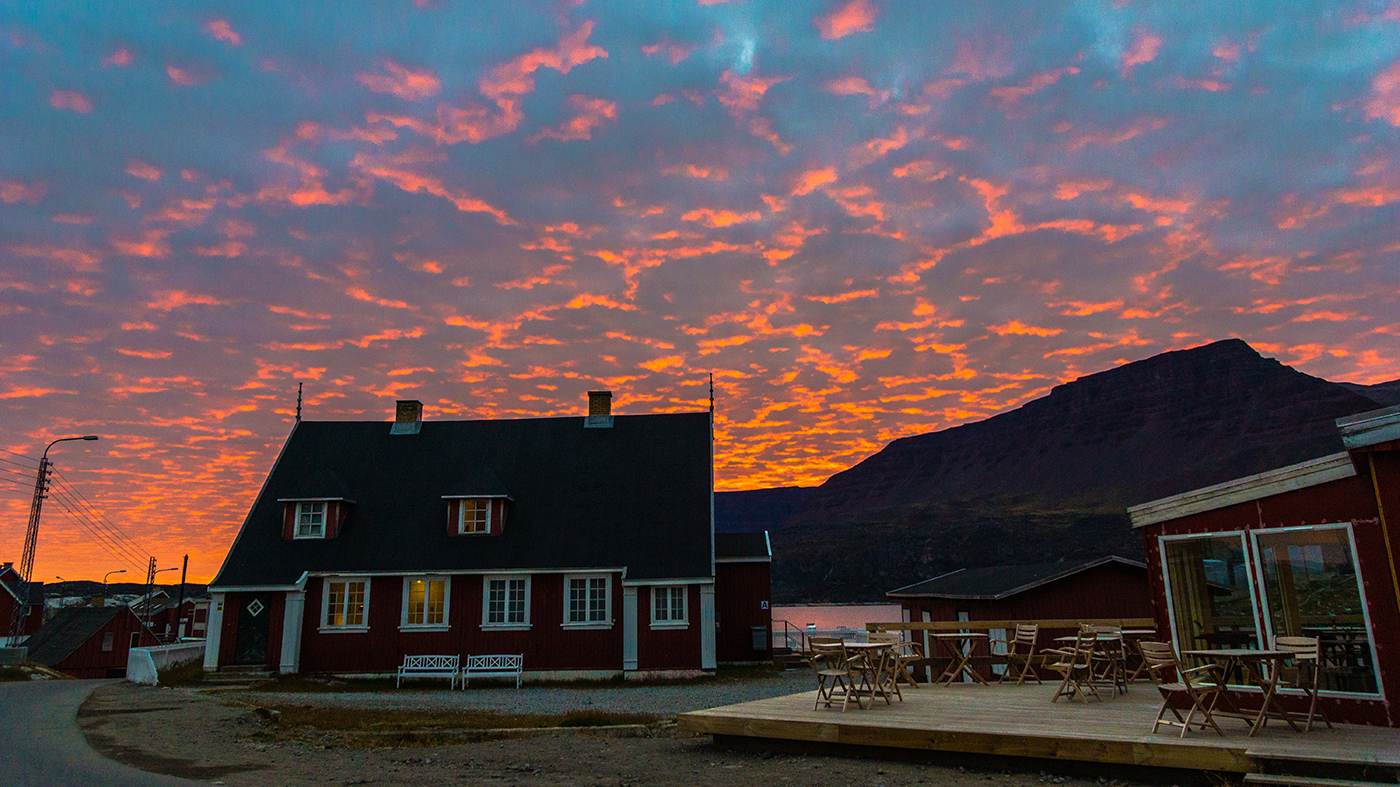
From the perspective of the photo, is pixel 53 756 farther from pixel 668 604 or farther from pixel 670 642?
pixel 668 604

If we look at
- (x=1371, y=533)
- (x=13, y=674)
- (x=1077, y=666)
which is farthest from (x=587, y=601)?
(x=13, y=674)

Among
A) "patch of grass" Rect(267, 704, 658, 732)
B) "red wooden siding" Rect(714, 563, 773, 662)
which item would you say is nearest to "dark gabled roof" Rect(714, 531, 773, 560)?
"red wooden siding" Rect(714, 563, 773, 662)

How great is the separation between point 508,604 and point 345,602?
4.99m

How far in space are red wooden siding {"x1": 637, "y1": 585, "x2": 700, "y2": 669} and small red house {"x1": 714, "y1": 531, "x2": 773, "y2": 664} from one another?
10.8 ft

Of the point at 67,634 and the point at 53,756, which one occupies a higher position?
the point at 53,756

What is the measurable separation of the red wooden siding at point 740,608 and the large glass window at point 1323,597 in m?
19.7

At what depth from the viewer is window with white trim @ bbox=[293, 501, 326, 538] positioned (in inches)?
1054

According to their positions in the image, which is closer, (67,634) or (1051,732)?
(1051,732)

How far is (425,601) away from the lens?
25.4 meters

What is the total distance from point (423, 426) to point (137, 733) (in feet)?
56.8

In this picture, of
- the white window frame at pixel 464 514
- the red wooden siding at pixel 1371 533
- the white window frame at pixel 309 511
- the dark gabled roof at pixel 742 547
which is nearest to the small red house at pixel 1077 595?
the dark gabled roof at pixel 742 547

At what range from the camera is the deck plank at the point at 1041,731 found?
766 centimetres

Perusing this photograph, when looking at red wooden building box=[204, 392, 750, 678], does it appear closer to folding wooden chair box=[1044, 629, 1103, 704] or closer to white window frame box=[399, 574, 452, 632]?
white window frame box=[399, 574, 452, 632]

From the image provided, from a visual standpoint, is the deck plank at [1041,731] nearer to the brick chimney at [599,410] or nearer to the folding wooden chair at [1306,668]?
the folding wooden chair at [1306,668]
